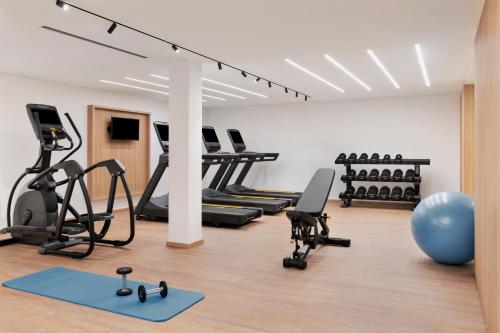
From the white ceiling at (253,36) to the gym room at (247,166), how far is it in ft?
0.09

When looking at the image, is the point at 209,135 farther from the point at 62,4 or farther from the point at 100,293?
the point at 100,293

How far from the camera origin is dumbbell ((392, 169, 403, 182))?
8.55 metres

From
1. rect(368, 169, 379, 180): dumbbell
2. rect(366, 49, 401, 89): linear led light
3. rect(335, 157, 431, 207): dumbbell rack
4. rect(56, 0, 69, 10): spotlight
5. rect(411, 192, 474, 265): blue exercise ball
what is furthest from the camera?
rect(368, 169, 379, 180): dumbbell

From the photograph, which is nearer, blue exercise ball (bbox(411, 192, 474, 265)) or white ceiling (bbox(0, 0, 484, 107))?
white ceiling (bbox(0, 0, 484, 107))

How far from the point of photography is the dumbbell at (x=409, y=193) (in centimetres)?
841

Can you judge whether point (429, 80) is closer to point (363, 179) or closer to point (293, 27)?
point (363, 179)

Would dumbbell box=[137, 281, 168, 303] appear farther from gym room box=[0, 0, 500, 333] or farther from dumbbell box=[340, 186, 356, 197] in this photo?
dumbbell box=[340, 186, 356, 197]

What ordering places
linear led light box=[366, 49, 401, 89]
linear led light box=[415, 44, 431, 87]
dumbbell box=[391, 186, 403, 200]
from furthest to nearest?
dumbbell box=[391, 186, 403, 200] → linear led light box=[366, 49, 401, 89] → linear led light box=[415, 44, 431, 87]

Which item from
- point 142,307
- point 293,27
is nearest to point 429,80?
point 293,27

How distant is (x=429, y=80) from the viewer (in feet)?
23.0

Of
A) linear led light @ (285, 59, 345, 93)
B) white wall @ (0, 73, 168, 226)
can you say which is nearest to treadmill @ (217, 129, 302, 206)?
linear led light @ (285, 59, 345, 93)

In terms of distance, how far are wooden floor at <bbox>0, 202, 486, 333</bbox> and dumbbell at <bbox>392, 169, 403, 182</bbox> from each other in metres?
2.77

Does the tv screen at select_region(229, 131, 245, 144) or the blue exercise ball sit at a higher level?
the tv screen at select_region(229, 131, 245, 144)

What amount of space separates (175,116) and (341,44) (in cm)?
216
